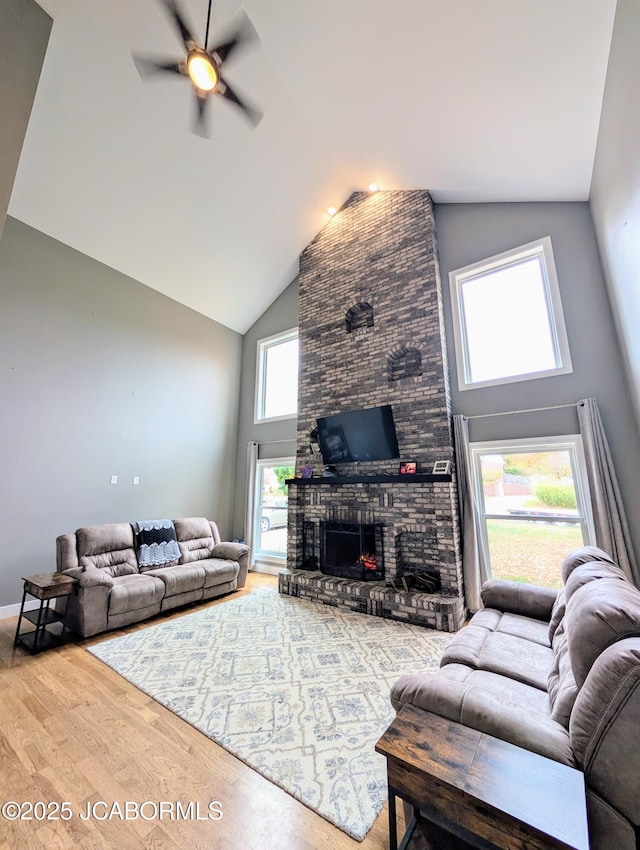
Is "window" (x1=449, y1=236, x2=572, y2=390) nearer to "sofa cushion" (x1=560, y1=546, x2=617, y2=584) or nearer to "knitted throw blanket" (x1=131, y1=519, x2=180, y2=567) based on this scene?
"sofa cushion" (x1=560, y1=546, x2=617, y2=584)

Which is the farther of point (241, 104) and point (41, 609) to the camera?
point (41, 609)

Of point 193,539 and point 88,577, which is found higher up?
point 193,539

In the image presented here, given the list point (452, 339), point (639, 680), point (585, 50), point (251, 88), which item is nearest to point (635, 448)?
point (452, 339)

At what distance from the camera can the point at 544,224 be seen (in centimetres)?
434

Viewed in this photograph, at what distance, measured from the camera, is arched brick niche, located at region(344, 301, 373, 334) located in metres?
5.64

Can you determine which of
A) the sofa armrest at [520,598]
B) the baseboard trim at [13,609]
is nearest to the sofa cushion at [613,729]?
the sofa armrest at [520,598]

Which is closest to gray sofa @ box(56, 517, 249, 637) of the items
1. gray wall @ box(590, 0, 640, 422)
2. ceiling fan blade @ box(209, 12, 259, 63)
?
ceiling fan blade @ box(209, 12, 259, 63)

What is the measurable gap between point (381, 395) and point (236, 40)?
3841 mm

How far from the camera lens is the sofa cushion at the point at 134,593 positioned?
3633 mm

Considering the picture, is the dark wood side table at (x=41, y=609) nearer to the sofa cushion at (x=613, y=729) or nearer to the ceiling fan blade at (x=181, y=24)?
the sofa cushion at (x=613, y=729)

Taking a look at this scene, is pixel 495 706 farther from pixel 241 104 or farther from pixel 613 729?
pixel 241 104

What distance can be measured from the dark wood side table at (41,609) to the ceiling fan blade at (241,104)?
4.69 metres

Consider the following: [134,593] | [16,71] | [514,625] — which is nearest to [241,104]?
[16,71]

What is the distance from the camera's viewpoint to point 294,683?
269 centimetres
